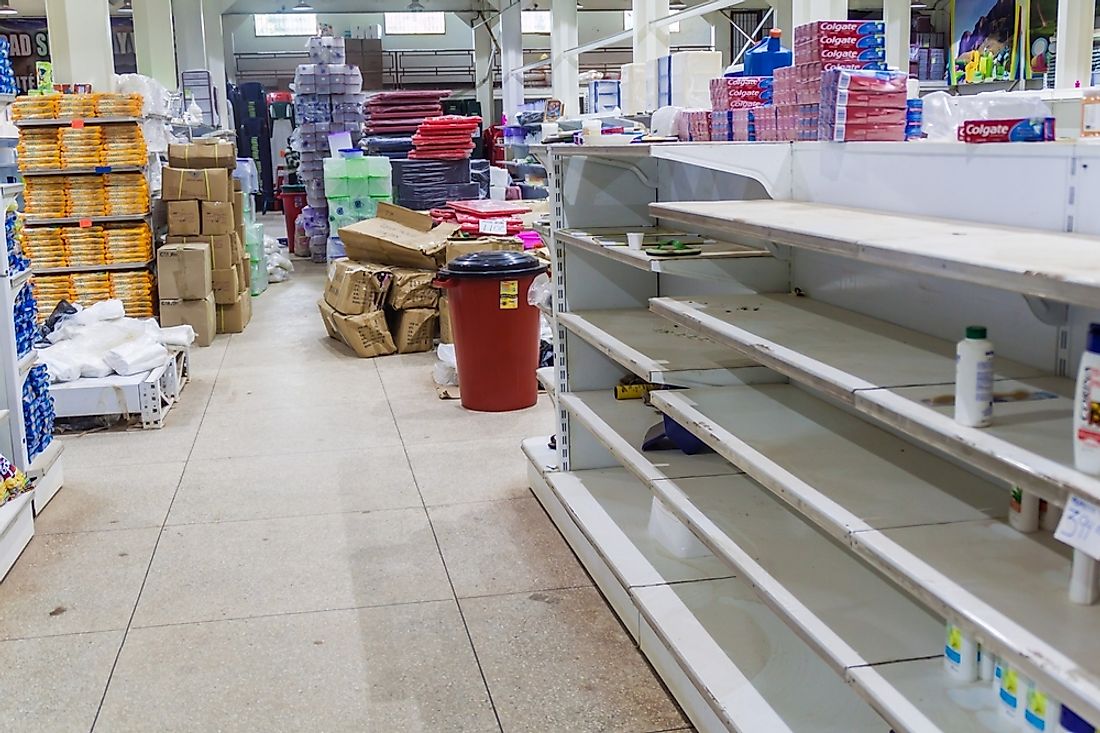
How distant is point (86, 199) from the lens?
7930mm

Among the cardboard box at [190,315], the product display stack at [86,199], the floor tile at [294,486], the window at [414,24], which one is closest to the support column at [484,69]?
the window at [414,24]

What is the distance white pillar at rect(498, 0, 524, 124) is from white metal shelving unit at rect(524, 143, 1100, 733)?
496 inches

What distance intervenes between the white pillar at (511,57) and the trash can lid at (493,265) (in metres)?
10.6

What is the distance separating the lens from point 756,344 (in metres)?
2.43

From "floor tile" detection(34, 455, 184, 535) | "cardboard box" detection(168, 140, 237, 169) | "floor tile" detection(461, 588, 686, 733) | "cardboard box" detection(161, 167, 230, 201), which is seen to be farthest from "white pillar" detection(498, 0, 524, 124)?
"floor tile" detection(461, 588, 686, 733)

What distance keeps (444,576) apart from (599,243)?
4.07 feet

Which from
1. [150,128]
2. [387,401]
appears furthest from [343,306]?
[150,128]

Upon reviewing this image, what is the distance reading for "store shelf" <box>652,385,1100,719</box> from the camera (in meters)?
1.62

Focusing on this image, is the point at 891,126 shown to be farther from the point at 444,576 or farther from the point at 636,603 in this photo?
the point at 444,576

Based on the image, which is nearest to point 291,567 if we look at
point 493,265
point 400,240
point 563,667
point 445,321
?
point 563,667

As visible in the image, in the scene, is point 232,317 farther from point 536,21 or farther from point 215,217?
point 536,21

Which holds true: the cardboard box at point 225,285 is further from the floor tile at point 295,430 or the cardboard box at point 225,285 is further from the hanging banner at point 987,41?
the hanging banner at point 987,41

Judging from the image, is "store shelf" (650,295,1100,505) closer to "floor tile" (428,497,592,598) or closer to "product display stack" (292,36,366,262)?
"floor tile" (428,497,592,598)

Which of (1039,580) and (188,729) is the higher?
(1039,580)
